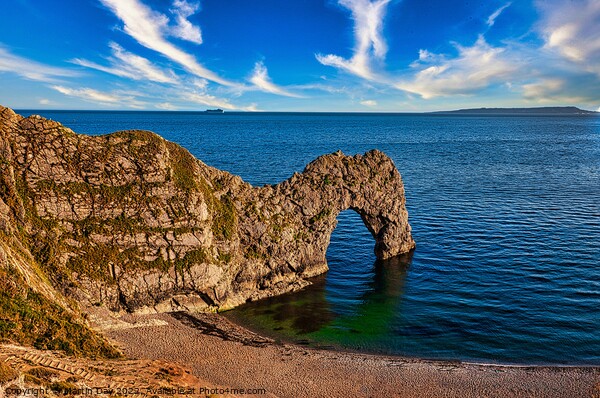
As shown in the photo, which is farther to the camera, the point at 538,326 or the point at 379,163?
the point at 379,163

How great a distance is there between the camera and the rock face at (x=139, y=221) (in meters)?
32.8

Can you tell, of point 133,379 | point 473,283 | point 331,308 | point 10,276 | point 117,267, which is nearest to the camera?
point 133,379

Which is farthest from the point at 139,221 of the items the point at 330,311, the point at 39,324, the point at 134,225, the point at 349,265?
the point at 349,265

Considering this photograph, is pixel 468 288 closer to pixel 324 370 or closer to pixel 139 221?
pixel 324 370

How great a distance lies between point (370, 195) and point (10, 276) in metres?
35.4

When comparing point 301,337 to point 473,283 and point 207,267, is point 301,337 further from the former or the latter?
point 473,283

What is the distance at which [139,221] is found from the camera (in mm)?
35469

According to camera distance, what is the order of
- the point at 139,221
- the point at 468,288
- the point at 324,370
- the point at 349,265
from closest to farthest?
the point at 324,370 < the point at 139,221 < the point at 468,288 < the point at 349,265

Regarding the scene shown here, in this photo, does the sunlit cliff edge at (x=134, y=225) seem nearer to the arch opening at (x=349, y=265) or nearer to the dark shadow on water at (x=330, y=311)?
the dark shadow on water at (x=330, y=311)

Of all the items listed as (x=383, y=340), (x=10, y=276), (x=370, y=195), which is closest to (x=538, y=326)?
(x=383, y=340)

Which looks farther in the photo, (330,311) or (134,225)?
(330,311)

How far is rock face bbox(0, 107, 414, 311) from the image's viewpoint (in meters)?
32.8

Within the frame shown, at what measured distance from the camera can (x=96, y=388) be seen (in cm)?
1795

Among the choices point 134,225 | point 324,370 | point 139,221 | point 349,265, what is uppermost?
point 139,221
